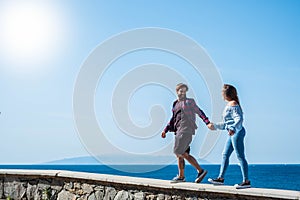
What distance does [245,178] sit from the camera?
6688 millimetres

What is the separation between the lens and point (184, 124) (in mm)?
7223

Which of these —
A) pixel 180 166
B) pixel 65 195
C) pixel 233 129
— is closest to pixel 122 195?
pixel 180 166

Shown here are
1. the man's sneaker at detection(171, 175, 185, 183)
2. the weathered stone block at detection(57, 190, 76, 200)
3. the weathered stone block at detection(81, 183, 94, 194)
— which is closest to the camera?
the man's sneaker at detection(171, 175, 185, 183)

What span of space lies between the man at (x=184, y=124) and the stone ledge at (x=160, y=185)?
307 millimetres

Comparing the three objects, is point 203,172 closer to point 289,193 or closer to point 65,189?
point 289,193

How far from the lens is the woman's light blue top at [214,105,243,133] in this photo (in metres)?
6.65

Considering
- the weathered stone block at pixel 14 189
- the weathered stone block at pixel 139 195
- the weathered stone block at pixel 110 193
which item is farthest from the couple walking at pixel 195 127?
the weathered stone block at pixel 14 189

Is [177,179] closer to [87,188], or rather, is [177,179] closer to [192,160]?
[192,160]

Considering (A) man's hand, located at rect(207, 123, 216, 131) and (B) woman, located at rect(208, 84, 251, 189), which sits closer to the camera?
(B) woman, located at rect(208, 84, 251, 189)

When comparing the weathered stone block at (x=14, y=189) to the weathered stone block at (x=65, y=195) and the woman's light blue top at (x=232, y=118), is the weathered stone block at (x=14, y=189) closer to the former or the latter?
the weathered stone block at (x=65, y=195)

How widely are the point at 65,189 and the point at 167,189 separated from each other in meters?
2.05

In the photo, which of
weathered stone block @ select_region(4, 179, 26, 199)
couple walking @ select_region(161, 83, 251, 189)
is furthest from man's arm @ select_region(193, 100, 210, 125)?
weathered stone block @ select_region(4, 179, 26, 199)

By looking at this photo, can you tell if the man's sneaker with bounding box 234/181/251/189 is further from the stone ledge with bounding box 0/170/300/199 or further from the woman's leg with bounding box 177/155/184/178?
the woman's leg with bounding box 177/155/184/178

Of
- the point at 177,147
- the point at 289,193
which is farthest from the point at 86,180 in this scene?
the point at 289,193
